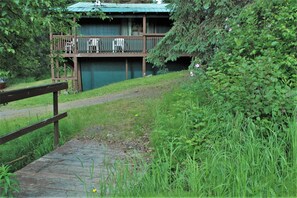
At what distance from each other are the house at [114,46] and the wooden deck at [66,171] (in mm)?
12015

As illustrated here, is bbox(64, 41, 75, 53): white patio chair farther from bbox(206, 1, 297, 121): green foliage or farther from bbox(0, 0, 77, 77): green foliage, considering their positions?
bbox(0, 0, 77, 77): green foliage

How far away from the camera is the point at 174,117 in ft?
16.2

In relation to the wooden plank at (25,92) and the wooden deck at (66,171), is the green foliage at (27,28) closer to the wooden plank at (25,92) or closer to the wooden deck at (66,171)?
the wooden plank at (25,92)

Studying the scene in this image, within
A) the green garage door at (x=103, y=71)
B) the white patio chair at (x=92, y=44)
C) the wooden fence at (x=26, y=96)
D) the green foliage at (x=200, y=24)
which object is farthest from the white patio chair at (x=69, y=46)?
the wooden fence at (x=26, y=96)

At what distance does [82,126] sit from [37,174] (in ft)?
8.33

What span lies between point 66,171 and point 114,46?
13.5m

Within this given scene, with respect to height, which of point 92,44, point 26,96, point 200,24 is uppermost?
point 200,24

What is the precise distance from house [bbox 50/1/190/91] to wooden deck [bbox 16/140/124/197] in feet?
39.4

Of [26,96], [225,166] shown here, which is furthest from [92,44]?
[225,166]

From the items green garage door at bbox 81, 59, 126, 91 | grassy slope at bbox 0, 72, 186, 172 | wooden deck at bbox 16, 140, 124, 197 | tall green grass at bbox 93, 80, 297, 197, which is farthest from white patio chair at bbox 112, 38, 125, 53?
tall green grass at bbox 93, 80, 297, 197

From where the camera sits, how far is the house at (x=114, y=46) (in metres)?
16.5

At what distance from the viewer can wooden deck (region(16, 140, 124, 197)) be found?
3.12 meters

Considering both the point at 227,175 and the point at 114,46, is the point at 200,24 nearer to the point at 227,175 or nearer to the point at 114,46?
the point at 227,175

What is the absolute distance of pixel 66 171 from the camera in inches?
146
